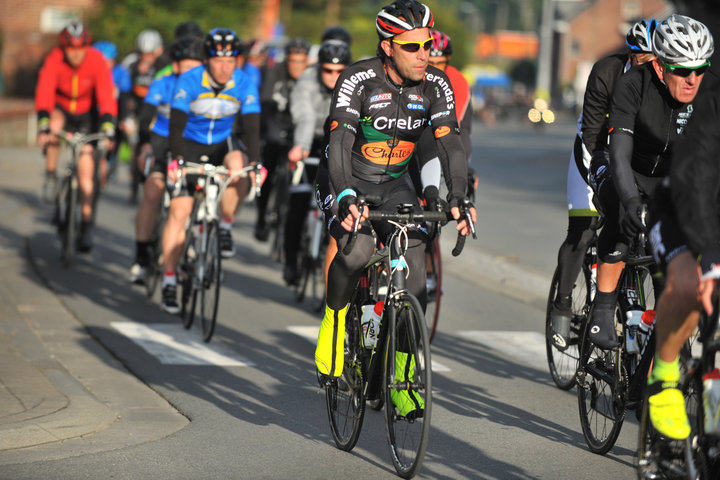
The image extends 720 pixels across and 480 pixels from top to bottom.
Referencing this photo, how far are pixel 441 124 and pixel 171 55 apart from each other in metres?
4.62

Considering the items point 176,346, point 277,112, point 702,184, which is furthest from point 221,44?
point 702,184

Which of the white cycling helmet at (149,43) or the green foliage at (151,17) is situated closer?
the white cycling helmet at (149,43)

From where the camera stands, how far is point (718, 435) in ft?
13.6

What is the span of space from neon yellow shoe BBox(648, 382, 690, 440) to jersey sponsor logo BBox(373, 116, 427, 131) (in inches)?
84.2

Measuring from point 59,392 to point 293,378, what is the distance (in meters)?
1.51

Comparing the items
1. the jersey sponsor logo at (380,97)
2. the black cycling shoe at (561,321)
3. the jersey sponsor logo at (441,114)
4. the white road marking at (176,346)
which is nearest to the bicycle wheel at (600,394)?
the black cycling shoe at (561,321)

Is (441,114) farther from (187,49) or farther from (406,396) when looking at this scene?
(187,49)

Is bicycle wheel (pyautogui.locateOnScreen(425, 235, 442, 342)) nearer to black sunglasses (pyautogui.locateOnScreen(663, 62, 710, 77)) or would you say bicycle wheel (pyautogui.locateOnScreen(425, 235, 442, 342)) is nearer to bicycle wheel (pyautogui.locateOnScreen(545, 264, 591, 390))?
bicycle wheel (pyautogui.locateOnScreen(545, 264, 591, 390))

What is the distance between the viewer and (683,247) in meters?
4.35

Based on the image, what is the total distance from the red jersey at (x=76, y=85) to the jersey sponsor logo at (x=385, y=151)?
19.7ft

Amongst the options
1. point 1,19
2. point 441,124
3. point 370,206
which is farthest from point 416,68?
point 1,19

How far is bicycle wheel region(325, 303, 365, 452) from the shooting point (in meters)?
5.81

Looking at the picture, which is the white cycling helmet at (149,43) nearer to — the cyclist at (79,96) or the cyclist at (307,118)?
the cyclist at (79,96)

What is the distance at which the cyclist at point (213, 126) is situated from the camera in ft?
29.0
